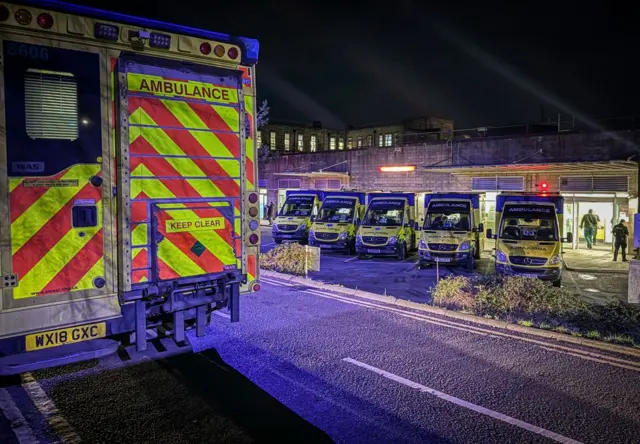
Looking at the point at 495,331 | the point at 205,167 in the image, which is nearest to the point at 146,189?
the point at 205,167

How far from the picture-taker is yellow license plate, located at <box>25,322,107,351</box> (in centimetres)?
519

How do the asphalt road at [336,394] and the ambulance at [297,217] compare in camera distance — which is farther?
the ambulance at [297,217]

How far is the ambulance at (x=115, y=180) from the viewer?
16.8 ft

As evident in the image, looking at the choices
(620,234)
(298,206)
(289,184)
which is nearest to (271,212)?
(289,184)

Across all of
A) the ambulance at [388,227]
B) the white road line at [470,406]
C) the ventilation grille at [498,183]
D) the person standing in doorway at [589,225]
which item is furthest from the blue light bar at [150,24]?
the ventilation grille at [498,183]

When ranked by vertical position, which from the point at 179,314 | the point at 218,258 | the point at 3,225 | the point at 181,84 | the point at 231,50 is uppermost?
the point at 231,50

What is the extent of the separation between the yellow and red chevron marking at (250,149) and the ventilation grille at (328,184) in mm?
26432

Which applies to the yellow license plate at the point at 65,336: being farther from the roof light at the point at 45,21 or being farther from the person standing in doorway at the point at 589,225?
the person standing in doorway at the point at 589,225

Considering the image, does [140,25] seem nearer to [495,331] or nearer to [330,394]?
[330,394]

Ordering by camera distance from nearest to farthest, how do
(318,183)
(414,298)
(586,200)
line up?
(414,298), (586,200), (318,183)

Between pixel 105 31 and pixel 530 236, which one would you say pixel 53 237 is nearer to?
pixel 105 31

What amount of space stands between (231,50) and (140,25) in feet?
3.89

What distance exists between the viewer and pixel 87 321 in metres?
5.54

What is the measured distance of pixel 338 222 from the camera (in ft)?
70.9
